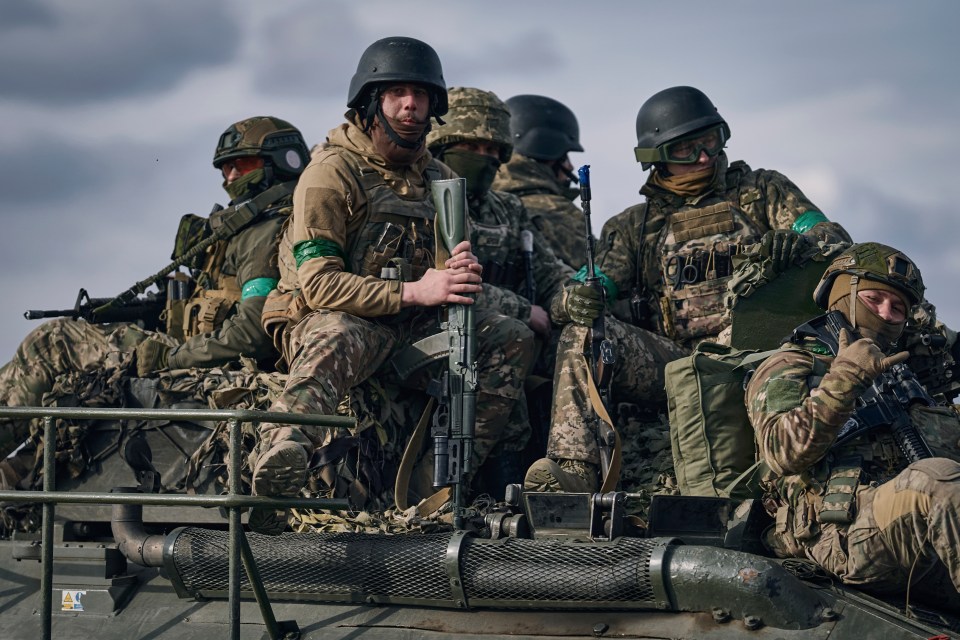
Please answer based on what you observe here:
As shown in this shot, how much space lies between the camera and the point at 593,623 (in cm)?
595

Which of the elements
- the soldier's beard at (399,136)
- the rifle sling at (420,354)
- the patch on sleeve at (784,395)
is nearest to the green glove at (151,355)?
the rifle sling at (420,354)

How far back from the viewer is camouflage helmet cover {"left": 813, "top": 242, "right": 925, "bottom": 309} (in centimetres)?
672

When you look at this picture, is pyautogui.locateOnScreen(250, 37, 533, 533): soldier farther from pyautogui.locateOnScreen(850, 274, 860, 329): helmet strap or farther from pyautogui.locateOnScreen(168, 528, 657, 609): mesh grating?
pyautogui.locateOnScreen(850, 274, 860, 329): helmet strap

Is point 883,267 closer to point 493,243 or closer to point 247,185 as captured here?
point 493,243

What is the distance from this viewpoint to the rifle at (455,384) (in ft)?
24.2

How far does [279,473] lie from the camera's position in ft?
21.7

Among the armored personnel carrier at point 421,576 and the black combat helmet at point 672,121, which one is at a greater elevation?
the black combat helmet at point 672,121

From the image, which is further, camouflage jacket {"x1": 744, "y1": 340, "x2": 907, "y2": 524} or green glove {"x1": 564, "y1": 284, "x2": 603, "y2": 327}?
green glove {"x1": 564, "y1": 284, "x2": 603, "y2": 327}

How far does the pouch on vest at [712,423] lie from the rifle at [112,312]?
4.22 meters

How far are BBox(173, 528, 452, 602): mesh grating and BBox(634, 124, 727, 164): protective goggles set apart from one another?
11.9 feet

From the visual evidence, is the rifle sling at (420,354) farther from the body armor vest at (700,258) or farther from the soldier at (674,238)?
the body armor vest at (700,258)

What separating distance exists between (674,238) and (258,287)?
2443mm

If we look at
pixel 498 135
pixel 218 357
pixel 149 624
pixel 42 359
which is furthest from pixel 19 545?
pixel 498 135

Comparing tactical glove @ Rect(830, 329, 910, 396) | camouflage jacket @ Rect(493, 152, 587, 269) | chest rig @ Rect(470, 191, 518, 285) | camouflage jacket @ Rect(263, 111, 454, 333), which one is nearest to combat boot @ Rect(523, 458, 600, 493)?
camouflage jacket @ Rect(263, 111, 454, 333)
